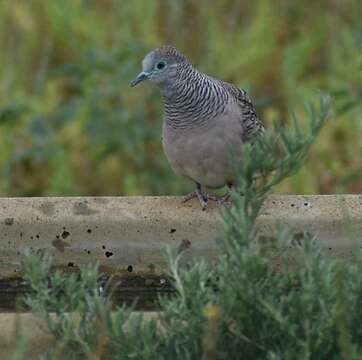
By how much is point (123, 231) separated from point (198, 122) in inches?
28.5

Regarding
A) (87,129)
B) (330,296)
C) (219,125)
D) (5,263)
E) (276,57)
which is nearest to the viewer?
(330,296)

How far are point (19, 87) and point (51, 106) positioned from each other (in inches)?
18.2

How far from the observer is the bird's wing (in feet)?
14.7

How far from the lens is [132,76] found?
6148mm

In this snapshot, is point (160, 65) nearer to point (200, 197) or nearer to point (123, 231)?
point (200, 197)

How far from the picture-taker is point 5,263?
3.89 metres

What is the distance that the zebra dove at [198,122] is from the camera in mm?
4383

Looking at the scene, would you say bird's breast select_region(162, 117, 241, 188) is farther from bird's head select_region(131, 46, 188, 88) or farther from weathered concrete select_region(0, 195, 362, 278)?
weathered concrete select_region(0, 195, 362, 278)

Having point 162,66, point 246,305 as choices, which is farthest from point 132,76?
point 246,305

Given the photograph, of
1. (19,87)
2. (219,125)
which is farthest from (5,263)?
(19,87)

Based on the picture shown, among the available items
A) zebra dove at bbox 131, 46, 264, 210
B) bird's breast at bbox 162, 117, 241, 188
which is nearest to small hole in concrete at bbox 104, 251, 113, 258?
zebra dove at bbox 131, 46, 264, 210

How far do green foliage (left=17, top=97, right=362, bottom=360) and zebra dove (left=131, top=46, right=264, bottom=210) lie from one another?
1.37 metres

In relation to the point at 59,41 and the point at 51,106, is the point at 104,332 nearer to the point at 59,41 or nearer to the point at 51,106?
the point at 51,106

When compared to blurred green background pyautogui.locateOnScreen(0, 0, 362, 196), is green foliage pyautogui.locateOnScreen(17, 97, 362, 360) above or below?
below
